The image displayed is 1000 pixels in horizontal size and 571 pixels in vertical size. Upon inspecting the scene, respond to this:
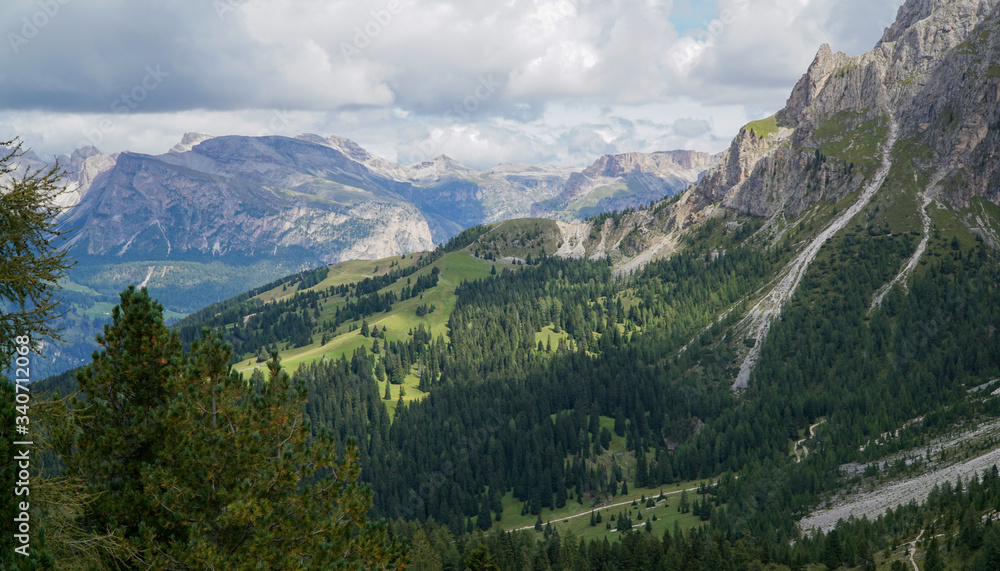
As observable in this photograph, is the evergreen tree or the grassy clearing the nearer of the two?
the evergreen tree

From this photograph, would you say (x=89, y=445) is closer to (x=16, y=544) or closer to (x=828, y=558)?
(x=16, y=544)

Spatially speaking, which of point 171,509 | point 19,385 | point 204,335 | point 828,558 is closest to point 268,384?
point 204,335

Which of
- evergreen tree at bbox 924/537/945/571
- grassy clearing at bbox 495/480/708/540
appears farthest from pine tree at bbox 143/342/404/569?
grassy clearing at bbox 495/480/708/540

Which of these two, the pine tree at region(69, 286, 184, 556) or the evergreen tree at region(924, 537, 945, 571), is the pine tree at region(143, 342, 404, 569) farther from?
the evergreen tree at region(924, 537, 945, 571)

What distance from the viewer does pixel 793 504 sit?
6255 inches

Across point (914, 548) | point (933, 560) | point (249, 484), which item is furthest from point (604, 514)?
point (249, 484)

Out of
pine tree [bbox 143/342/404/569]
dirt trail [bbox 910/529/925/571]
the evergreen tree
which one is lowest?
dirt trail [bbox 910/529/925/571]

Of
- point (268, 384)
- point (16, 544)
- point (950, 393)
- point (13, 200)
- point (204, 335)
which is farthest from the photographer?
point (950, 393)

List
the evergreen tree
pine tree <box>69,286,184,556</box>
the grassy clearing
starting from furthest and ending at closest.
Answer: the grassy clearing → the evergreen tree → pine tree <box>69,286,184,556</box>

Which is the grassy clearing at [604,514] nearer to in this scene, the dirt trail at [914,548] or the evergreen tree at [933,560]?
the dirt trail at [914,548]

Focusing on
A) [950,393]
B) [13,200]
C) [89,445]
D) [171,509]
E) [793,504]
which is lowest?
[793,504]

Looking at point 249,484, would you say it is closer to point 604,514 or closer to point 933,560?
point 933,560

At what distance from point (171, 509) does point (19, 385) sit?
10.4 meters

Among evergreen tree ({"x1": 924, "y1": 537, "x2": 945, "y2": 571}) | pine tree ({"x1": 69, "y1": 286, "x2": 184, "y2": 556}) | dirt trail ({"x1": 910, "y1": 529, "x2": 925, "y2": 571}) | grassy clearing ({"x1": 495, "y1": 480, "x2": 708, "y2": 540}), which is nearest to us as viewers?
pine tree ({"x1": 69, "y1": 286, "x2": 184, "y2": 556})
